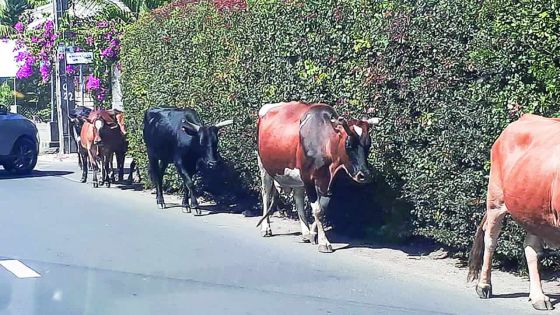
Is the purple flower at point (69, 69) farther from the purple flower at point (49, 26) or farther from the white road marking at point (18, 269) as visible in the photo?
the white road marking at point (18, 269)

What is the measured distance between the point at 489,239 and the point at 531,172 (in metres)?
1.03

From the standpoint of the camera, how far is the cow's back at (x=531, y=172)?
729 centimetres

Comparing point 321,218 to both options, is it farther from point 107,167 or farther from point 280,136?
point 107,167

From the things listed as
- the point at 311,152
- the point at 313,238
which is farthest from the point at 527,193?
the point at 313,238

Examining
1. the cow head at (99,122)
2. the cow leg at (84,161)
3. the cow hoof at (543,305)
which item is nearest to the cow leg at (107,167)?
the cow head at (99,122)

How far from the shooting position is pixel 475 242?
28.3 feet

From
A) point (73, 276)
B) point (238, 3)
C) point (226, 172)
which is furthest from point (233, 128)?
point (73, 276)

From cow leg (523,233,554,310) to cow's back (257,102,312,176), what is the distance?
3850 millimetres

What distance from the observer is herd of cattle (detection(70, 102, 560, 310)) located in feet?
24.7

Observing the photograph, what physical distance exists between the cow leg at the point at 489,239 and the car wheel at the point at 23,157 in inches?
597

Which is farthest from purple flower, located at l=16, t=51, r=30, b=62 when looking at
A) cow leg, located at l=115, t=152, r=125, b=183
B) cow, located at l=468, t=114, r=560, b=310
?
cow, located at l=468, t=114, r=560, b=310

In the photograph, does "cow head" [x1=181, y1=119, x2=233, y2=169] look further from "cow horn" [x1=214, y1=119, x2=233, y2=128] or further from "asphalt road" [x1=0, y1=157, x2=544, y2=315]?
"asphalt road" [x1=0, y1=157, x2=544, y2=315]

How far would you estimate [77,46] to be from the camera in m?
24.3

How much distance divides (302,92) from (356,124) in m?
2.23
